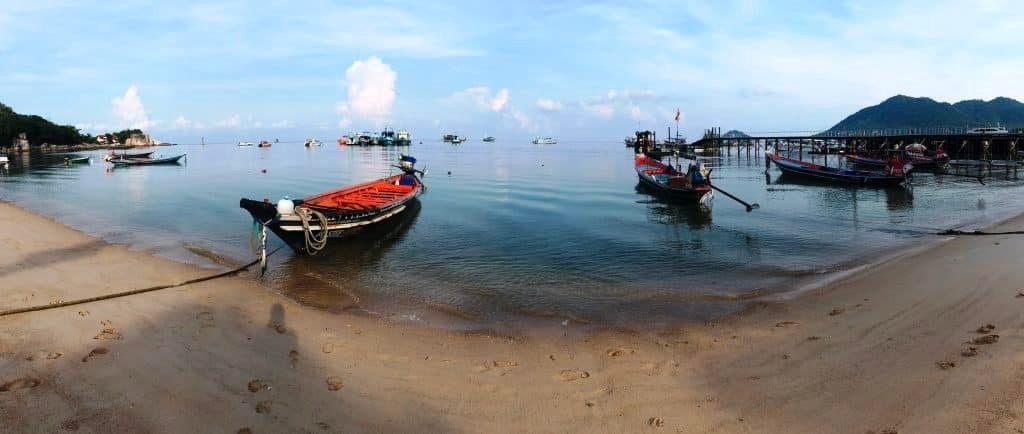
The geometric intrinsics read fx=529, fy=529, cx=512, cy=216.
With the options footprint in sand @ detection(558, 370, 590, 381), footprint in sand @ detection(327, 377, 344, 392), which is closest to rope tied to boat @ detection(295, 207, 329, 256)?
footprint in sand @ detection(327, 377, 344, 392)

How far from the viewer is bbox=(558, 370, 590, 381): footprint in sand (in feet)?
22.9

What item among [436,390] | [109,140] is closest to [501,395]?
[436,390]

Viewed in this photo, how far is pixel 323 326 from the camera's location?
9320 millimetres

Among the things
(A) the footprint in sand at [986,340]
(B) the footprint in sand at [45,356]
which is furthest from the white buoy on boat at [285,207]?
Answer: (A) the footprint in sand at [986,340]

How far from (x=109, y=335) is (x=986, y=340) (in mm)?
13063

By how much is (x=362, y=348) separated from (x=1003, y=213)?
2736cm

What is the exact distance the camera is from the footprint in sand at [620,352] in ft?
25.9

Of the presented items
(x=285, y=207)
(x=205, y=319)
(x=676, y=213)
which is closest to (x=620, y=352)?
(x=205, y=319)

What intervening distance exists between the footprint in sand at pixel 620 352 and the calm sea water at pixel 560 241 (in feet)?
7.23

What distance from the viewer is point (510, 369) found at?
7.35 m

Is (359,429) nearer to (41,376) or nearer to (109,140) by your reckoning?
(41,376)

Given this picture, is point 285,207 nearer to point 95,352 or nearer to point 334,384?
point 95,352

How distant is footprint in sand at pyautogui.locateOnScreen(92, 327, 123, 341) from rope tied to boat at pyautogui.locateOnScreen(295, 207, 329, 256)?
643cm

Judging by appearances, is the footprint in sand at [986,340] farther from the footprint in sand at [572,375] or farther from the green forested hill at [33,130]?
the green forested hill at [33,130]
